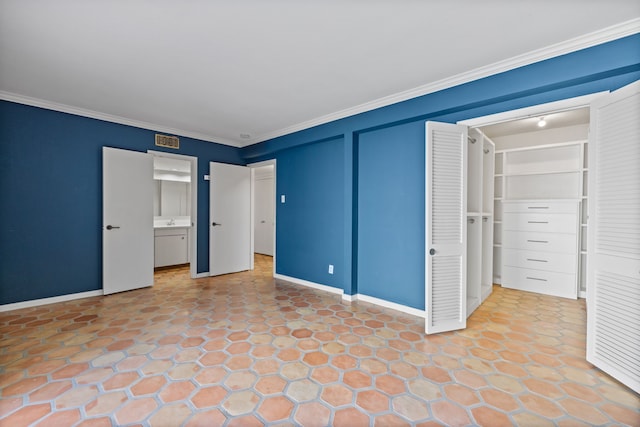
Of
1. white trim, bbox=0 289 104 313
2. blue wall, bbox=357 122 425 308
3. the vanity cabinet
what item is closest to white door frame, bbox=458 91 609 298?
blue wall, bbox=357 122 425 308

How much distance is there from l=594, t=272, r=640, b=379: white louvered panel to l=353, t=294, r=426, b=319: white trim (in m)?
1.47

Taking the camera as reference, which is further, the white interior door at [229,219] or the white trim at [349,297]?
the white interior door at [229,219]

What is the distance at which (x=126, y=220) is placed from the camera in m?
4.16

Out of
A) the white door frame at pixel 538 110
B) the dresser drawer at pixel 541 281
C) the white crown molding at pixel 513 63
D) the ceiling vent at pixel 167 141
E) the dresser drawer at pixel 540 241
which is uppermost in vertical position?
the white crown molding at pixel 513 63

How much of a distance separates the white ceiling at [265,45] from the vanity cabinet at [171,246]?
2.84 m

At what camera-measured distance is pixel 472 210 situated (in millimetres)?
3566

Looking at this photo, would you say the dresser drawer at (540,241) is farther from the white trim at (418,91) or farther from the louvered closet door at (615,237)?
the white trim at (418,91)

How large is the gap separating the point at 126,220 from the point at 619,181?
216 inches

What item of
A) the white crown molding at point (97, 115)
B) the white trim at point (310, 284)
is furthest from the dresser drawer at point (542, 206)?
the white crown molding at point (97, 115)

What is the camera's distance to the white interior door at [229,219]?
204 inches

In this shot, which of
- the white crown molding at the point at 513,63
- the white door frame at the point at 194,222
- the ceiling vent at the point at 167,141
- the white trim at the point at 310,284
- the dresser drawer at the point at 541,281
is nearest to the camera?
the white crown molding at the point at 513,63

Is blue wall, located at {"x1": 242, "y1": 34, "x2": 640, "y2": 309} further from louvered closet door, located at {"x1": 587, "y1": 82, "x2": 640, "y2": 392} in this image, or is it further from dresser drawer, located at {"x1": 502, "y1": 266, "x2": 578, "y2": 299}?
dresser drawer, located at {"x1": 502, "y1": 266, "x2": 578, "y2": 299}

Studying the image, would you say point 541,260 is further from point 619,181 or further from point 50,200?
point 50,200

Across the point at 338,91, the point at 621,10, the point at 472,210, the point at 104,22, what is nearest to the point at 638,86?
the point at 621,10
